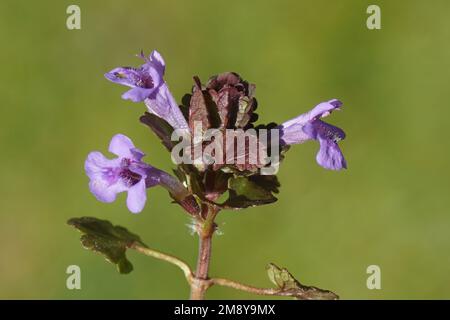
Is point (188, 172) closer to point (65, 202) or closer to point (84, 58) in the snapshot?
point (65, 202)

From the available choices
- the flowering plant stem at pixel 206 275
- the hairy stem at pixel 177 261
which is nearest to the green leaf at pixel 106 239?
the hairy stem at pixel 177 261

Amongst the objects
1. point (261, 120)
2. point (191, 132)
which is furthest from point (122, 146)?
point (261, 120)

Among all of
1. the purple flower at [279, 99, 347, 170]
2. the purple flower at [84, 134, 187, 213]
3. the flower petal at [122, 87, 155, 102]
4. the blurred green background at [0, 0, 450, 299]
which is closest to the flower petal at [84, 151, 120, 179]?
the purple flower at [84, 134, 187, 213]

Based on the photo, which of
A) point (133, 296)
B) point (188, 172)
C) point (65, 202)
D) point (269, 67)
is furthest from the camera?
point (269, 67)

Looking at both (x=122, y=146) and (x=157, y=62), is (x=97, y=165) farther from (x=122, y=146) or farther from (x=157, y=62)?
(x=157, y=62)

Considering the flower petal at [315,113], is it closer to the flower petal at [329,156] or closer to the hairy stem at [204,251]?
the flower petal at [329,156]

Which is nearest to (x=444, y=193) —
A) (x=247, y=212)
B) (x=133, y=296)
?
(x=247, y=212)
